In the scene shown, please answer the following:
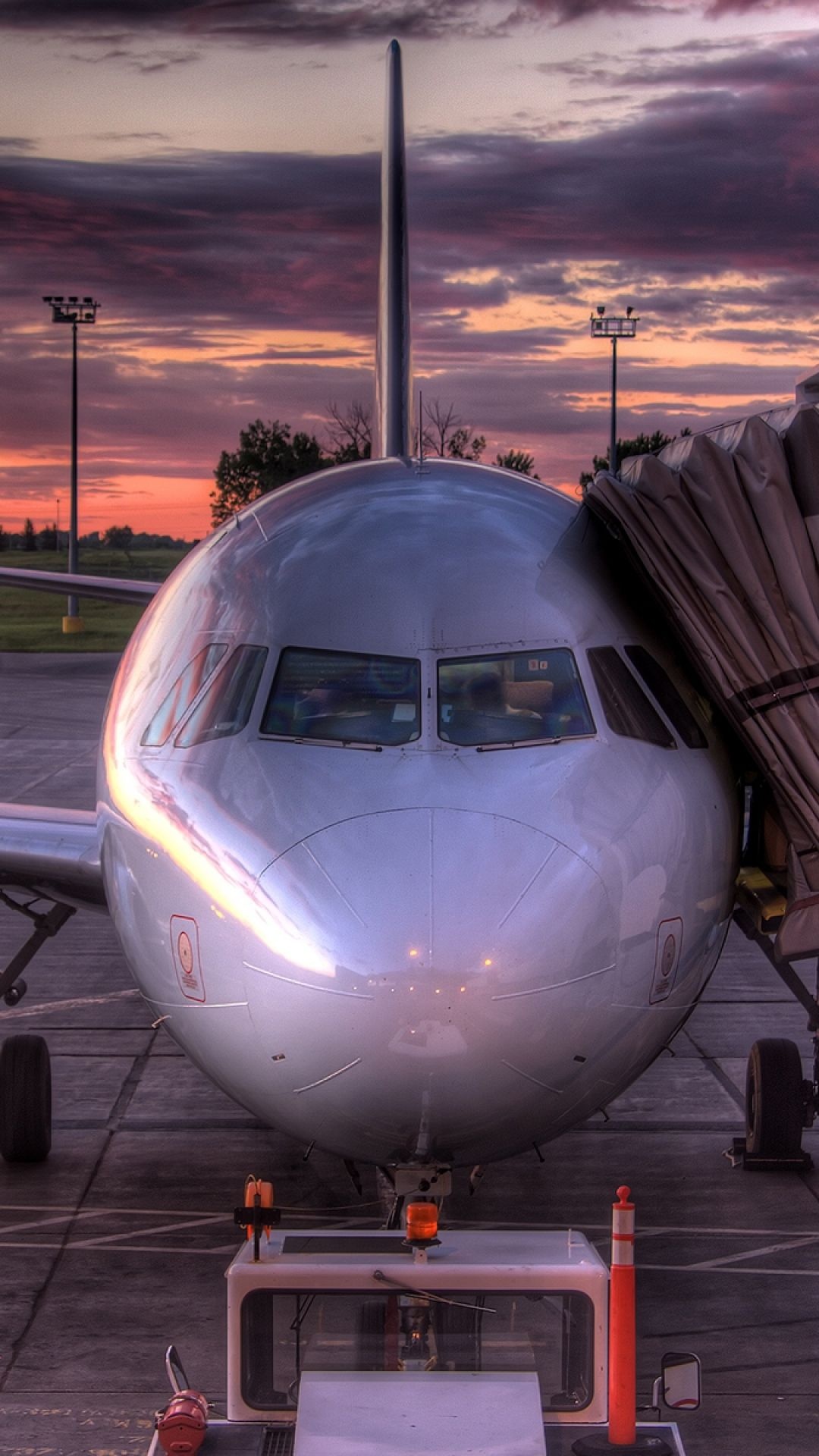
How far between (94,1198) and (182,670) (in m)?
4.26

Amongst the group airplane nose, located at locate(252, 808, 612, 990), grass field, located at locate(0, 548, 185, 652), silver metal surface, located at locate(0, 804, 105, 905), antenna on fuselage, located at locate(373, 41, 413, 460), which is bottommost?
grass field, located at locate(0, 548, 185, 652)

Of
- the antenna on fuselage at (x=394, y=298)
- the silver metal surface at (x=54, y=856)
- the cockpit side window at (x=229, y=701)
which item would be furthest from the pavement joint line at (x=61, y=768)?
the cockpit side window at (x=229, y=701)

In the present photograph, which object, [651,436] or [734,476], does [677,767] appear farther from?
[651,436]

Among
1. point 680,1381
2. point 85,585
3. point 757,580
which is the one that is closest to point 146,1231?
point 680,1381

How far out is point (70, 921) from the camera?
23266mm

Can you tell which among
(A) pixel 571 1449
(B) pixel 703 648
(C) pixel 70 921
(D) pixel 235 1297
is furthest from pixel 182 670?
(C) pixel 70 921

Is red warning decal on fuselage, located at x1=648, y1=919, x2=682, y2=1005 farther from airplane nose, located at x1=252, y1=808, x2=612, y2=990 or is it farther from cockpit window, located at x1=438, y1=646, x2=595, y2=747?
cockpit window, located at x1=438, y1=646, x2=595, y2=747

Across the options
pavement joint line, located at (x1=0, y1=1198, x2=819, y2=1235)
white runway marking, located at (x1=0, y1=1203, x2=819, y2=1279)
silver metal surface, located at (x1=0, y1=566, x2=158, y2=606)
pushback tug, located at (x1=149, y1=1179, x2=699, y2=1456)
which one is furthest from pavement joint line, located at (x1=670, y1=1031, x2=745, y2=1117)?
pushback tug, located at (x1=149, y1=1179, x2=699, y2=1456)

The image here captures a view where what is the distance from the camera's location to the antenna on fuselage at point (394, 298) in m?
17.9

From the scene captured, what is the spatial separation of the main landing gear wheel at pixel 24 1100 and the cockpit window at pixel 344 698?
16.4 feet

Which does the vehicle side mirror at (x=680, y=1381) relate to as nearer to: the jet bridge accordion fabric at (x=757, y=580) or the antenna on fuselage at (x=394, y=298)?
the jet bridge accordion fabric at (x=757, y=580)

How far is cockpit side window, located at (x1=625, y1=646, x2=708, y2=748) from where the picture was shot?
9680 mm

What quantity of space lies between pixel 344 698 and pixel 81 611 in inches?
4389

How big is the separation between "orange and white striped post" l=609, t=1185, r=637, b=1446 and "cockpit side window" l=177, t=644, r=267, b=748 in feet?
9.79
